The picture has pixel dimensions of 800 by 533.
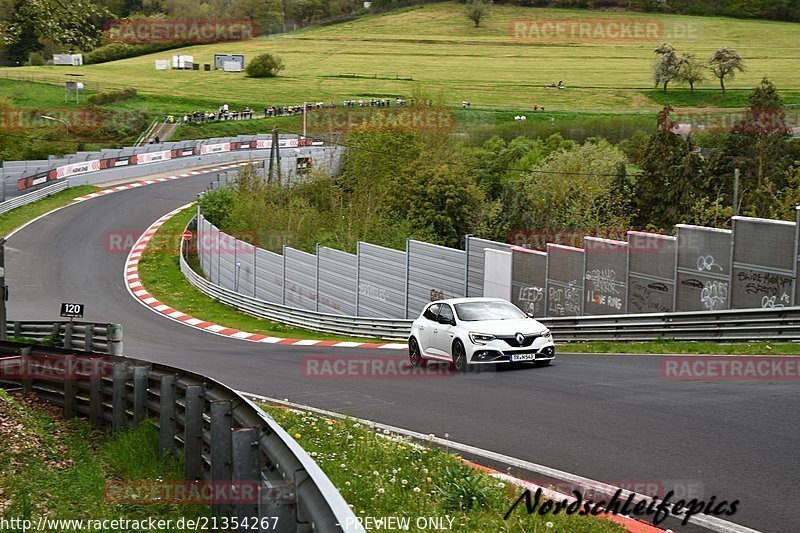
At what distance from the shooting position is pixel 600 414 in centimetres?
1249

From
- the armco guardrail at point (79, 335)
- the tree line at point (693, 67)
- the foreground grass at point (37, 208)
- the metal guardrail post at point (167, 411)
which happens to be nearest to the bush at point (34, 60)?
the tree line at point (693, 67)

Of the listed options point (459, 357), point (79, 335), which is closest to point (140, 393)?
point (79, 335)

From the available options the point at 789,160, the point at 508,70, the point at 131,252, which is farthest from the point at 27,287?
the point at 508,70

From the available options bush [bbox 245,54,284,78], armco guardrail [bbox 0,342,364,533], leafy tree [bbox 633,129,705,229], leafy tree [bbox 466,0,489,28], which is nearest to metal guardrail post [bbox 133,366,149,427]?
armco guardrail [bbox 0,342,364,533]

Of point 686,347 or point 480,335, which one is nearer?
point 480,335

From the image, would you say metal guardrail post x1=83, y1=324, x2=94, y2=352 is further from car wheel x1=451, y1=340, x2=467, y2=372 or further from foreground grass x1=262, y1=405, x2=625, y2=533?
foreground grass x1=262, y1=405, x2=625, y2=533

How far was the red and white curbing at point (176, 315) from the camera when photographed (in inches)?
1177

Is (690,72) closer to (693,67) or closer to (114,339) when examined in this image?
(693,67)

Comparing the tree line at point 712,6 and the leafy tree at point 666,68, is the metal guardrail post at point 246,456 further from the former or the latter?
the tree line at point 712,6

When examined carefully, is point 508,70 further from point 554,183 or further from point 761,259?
point 761,259

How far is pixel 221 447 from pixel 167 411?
211cm

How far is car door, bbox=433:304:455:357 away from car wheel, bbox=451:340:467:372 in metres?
0.19

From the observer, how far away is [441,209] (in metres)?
61.8

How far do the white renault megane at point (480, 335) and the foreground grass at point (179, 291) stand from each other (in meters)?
12.2
